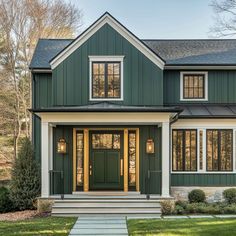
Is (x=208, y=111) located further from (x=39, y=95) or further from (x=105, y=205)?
(x=39, y=95)

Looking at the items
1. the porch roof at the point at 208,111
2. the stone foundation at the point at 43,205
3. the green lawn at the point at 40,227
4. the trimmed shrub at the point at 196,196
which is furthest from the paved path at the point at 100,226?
the porch roof at the point at 208,111

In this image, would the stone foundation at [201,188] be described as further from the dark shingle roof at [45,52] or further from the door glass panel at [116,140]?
the dark shingle roof at [45,52]

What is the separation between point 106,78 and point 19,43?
13.1m

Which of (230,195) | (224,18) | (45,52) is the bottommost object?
(230,195)

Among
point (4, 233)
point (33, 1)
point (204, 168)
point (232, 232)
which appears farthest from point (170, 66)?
point (33, 1)

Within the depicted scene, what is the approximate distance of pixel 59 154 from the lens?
15016 mm

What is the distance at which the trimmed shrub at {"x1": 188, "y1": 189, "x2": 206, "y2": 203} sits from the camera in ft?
47.6

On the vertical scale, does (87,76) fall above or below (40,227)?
above

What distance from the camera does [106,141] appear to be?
49.4ft

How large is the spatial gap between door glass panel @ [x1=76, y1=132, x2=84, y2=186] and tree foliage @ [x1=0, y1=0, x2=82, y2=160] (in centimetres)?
1148

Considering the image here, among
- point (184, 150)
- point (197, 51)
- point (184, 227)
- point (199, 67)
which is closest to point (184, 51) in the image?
point (197, 51)

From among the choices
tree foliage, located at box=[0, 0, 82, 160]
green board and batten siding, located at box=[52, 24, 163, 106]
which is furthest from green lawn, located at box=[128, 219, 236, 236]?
tree foliage, located at box=[0, 0, 82, 160]

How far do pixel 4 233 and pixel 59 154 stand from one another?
5.80m

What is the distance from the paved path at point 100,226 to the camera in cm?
988
